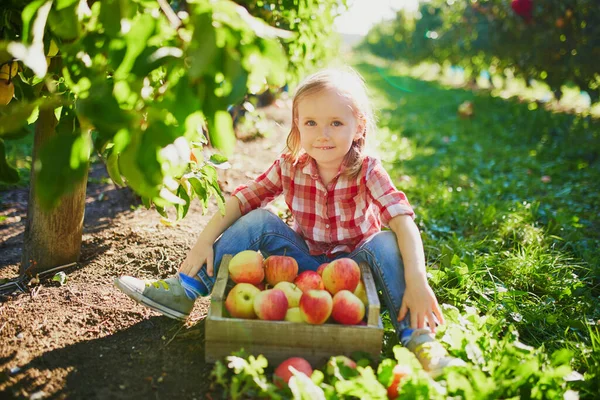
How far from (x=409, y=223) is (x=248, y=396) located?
0.91 m

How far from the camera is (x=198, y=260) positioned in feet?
6.87

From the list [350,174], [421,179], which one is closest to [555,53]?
[421,179]

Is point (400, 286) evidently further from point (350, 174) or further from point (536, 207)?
point (536, 207)

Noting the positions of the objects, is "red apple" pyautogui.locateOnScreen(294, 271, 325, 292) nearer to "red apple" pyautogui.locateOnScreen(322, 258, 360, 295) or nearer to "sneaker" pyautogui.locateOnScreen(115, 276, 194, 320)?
"red apple" pyautogui.locateOnScreen(322, 258, 360, 295)

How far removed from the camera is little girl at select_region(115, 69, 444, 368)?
1946mm

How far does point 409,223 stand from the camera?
2.00 m

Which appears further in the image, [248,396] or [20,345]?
[20,345]

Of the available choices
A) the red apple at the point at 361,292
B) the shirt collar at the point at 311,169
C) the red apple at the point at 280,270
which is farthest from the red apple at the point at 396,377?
the shirt collar at the point at 311,169

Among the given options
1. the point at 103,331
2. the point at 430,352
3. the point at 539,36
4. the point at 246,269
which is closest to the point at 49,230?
the point at 103,331

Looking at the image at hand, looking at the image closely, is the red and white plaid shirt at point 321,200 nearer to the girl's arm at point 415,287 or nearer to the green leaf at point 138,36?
the girl's arm at point 415,287

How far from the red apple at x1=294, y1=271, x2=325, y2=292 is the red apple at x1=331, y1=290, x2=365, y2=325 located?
6.4 inches

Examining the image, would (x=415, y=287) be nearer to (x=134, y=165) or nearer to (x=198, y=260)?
(x=198, y=260)

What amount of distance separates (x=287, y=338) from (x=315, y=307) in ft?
0.49

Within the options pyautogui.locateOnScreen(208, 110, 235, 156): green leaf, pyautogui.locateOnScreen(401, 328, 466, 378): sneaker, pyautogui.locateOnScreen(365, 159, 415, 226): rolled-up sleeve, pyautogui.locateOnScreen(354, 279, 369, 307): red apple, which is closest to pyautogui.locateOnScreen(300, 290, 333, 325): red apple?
pyautogui.locateOnScreen(354, 279, 369, 307): red apple
